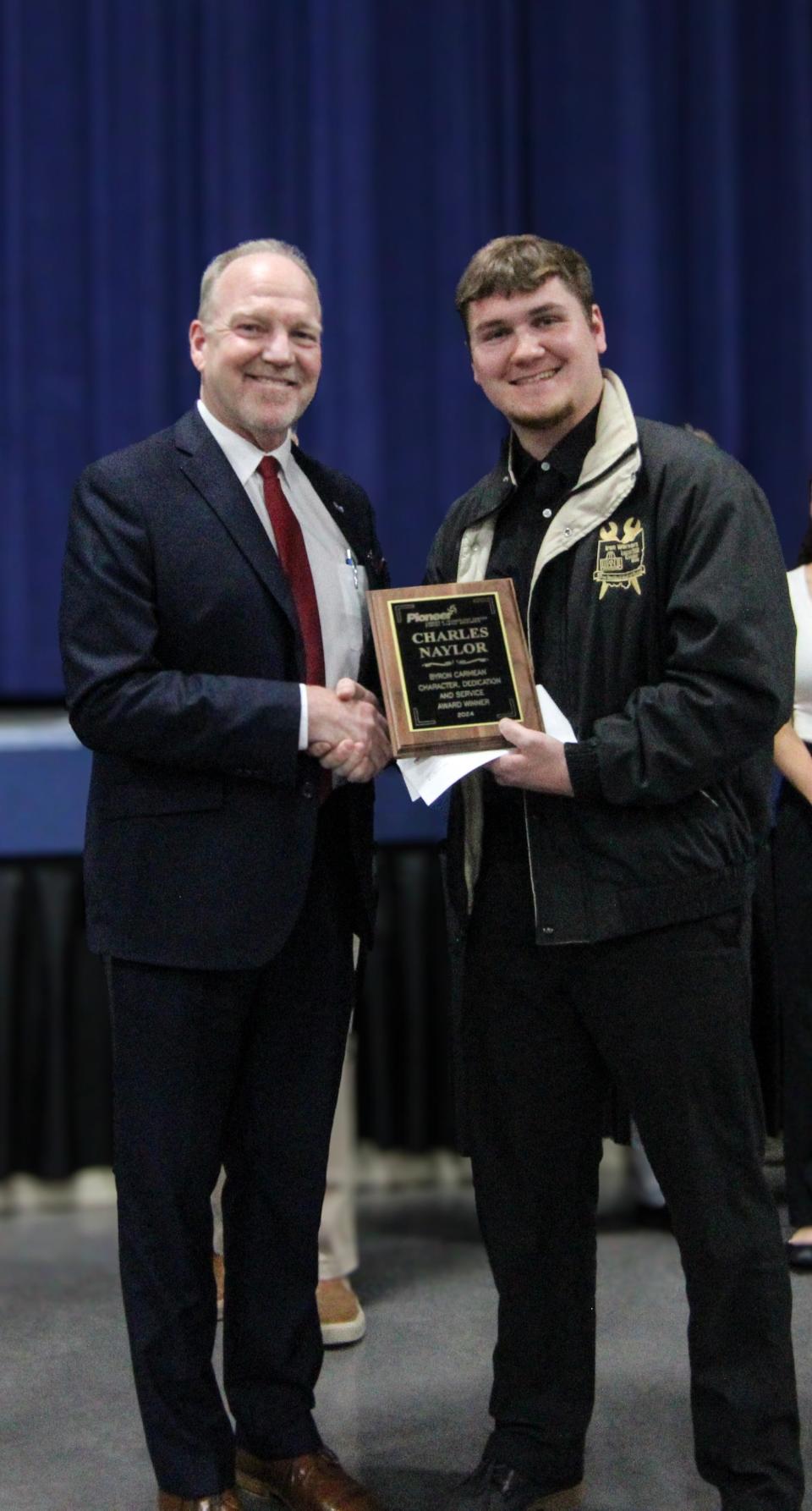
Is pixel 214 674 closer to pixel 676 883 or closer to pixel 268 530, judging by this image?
pixel 268 530

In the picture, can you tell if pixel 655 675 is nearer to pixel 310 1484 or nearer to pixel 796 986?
pixel 310 1484

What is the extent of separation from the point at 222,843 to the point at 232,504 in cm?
45

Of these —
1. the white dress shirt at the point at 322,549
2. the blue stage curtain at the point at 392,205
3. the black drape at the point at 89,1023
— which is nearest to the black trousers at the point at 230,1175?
the white dress shirt at the point at 322,549

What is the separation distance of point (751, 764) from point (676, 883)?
0.66 feet

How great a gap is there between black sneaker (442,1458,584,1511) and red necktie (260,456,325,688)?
1129mm

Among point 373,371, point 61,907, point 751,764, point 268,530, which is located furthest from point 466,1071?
point 373,371

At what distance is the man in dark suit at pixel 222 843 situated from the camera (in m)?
2.12

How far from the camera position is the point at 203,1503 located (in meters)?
2.17

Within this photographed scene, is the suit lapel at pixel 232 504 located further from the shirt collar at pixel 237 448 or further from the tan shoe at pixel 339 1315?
the tan shoe at pixel 339 1315

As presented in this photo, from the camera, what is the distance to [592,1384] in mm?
2311

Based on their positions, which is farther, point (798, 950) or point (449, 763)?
point (798, 950)

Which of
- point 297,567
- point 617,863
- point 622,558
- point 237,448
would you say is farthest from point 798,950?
point 237,448

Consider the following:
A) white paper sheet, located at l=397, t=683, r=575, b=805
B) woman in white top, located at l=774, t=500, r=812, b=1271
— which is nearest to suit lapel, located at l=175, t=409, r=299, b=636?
white paper sheet, located at l=397, t=683, r=575, b=805

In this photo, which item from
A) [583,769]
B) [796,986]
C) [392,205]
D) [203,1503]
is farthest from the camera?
[392,205]
